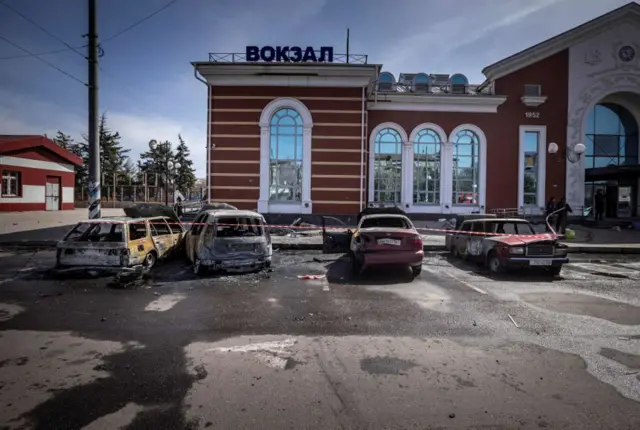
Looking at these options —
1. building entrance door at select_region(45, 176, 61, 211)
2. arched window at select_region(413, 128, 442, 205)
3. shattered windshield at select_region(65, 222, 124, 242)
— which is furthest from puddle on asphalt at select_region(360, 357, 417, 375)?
building entrance door at select_region(45, 176, 61, 211)

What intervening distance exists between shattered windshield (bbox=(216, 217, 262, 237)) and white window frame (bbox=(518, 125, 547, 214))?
20.8 m

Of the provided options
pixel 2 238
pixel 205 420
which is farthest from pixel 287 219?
pixel 205 420

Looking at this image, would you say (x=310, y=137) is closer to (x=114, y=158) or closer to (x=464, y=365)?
(x=464, y=365)

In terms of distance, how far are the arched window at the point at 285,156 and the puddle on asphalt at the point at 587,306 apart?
1616cm

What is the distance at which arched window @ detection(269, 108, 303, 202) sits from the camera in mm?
21797

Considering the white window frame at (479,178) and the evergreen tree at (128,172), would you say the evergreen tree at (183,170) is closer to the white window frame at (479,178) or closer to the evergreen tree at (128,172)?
the evergreen tree at (128,172)

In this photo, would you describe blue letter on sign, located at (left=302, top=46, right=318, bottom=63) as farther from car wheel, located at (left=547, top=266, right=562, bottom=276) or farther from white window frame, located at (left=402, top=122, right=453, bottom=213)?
car wheel, located at (left=547, top=266, right=562, bottom=276)

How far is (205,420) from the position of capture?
297 centimetres

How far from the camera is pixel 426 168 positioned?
23859 millimetres

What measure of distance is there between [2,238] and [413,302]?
16109 mm

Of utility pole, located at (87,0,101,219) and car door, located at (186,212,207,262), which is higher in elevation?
utility pole, located at (87,0,101,219)

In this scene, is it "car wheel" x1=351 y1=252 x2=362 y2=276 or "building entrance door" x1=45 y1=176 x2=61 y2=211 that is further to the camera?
"building entrance door" x1=45 y1=176 x2=61 y2=211

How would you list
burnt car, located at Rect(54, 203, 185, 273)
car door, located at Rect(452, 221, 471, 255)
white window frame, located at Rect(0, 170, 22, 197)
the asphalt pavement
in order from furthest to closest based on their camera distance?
white window frame, located at Rect(0, 170, 22, 197) → car door, located at Rect(452, 221, 471, 255) → burnt car, located at Rect(54, 203, 185, 273) → the asphalt pavement

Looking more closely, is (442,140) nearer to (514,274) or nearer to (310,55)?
(310,55)
